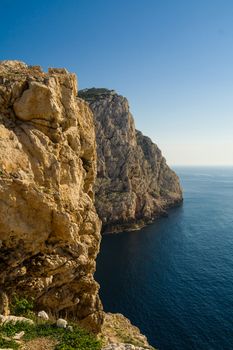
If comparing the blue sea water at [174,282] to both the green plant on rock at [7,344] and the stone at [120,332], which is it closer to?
the stone at [120,332]

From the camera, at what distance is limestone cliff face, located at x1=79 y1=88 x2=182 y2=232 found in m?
123

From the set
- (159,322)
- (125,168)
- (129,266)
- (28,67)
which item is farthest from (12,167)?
(125,168)

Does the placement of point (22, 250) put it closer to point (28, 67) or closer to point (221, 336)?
point (28, 67)

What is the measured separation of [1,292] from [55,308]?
9.99 meters

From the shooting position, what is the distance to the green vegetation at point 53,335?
20781mm

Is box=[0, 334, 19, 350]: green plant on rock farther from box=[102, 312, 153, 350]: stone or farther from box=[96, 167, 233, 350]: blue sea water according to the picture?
box=[96, 167, 233, 350]: blue sea water

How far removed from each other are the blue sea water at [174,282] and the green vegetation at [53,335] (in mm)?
33695

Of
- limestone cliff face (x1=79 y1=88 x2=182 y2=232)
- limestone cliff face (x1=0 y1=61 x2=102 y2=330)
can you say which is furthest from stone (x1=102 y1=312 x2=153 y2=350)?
limestone cliff face (x1=79 y1=88 x2=182 y2=232)

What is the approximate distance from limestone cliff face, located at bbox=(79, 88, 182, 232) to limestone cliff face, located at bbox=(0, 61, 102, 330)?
80431 millimetres

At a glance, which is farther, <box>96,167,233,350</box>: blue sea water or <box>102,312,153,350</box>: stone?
<box>96,167,233,350</box>: blue sea water

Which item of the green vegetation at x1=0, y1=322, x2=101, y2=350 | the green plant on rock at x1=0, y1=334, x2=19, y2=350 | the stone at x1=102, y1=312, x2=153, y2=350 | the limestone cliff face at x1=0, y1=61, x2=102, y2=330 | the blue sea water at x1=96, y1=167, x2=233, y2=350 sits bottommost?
the blue sea water at x1=96, y1=167, x2=233, y2=350

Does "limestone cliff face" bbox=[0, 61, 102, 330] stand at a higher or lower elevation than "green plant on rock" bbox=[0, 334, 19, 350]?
higher

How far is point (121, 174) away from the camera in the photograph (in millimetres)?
134875

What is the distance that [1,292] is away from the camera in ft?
92.5
